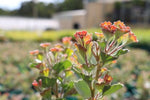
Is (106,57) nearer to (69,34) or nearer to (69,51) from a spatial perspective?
(69,51)

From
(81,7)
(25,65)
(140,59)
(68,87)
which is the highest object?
(68,87)

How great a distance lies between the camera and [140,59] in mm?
3092

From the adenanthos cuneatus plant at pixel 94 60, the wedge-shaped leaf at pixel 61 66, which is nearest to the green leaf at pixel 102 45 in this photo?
the adenanthos cuneatus plant at pixel 94 60

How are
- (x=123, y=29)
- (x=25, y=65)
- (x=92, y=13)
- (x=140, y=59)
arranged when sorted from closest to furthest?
1. (x=123, y=29)
2. (x=25, y=65)
3. (x=140, y=59)
4. (x=92, y=13)

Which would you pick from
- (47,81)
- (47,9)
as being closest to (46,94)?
(47,81)

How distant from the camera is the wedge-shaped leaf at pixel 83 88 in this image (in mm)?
398

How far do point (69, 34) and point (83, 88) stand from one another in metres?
7.36

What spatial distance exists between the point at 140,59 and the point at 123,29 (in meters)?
2.87

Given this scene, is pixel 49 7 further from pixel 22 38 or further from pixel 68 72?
pixel 68 72

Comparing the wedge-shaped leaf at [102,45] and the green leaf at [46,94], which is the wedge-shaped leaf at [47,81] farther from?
the wedge-shaped leaf at [102,45]

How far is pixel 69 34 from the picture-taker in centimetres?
773

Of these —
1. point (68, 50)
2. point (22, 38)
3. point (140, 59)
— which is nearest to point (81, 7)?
point (22, 38)

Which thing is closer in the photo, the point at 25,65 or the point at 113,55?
the point at 113,55

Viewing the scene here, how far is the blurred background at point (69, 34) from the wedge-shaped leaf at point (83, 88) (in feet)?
0.55
